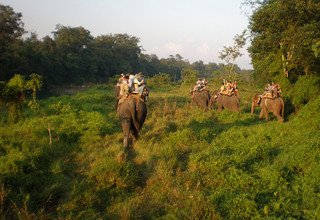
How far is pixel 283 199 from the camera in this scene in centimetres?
605

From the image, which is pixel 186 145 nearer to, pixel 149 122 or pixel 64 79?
pixel 149 122

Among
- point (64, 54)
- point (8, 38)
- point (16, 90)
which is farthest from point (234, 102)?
point (64, 54)

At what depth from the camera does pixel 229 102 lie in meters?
17.3

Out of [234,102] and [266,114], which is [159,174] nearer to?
Result: [266,114]

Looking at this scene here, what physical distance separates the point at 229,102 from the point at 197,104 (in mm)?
1714

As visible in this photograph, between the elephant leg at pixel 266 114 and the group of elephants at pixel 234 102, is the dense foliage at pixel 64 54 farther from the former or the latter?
the elephant leg at pixel 266 114

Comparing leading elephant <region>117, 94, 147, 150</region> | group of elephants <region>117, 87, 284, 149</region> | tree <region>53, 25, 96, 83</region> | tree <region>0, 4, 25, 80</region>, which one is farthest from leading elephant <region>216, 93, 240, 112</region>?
tree <region>53, 25, 96, 83</region>

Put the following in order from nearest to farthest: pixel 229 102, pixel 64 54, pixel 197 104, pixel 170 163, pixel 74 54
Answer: pixel 170 163 → pixel 229 102 → pixel 197 104 → pixel 64 54 → pixel 74 54

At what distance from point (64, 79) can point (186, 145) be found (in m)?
36.9

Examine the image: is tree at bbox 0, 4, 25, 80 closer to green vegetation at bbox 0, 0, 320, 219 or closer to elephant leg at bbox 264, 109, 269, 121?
green vegetation at bbox 0, 0, 320, 219

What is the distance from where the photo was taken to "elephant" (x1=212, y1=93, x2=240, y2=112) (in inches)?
673

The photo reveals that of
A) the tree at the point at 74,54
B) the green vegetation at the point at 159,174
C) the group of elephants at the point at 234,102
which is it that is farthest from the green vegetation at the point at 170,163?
the tree at the point at 74,54

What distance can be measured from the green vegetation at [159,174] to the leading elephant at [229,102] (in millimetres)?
6127

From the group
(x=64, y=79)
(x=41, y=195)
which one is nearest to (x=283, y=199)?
(x=41, y=195)
